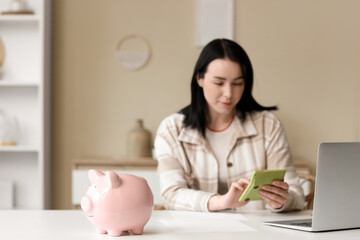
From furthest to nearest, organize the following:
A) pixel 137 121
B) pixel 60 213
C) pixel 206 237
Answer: pixel 137 121, pixel 60 213, pixel 206 237

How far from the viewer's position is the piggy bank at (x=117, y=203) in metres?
1.40

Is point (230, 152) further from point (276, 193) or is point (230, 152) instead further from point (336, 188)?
point (336, 188)

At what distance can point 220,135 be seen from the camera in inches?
92.0

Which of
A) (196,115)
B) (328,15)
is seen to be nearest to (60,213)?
(196,115)

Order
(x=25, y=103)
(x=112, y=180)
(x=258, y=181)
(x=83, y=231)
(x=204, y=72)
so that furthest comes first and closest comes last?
(x=25, y=103) < (x=204, y=72) < (x=258, y=181) < (x=83, y=231) < (x=112, y=180)

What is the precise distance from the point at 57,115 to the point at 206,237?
273cm

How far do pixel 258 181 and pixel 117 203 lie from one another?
1.56ft

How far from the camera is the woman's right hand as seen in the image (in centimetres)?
181

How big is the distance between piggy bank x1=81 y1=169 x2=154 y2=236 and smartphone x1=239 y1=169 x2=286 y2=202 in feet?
1.16

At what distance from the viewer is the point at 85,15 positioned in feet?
13.0

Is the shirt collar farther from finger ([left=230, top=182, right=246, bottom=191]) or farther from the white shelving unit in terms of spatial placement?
the white shelving unit

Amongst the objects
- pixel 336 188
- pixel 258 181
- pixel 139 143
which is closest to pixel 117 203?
pixel 258 181

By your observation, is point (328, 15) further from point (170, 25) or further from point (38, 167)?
point (38, 167)

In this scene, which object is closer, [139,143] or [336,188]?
[336,188]
